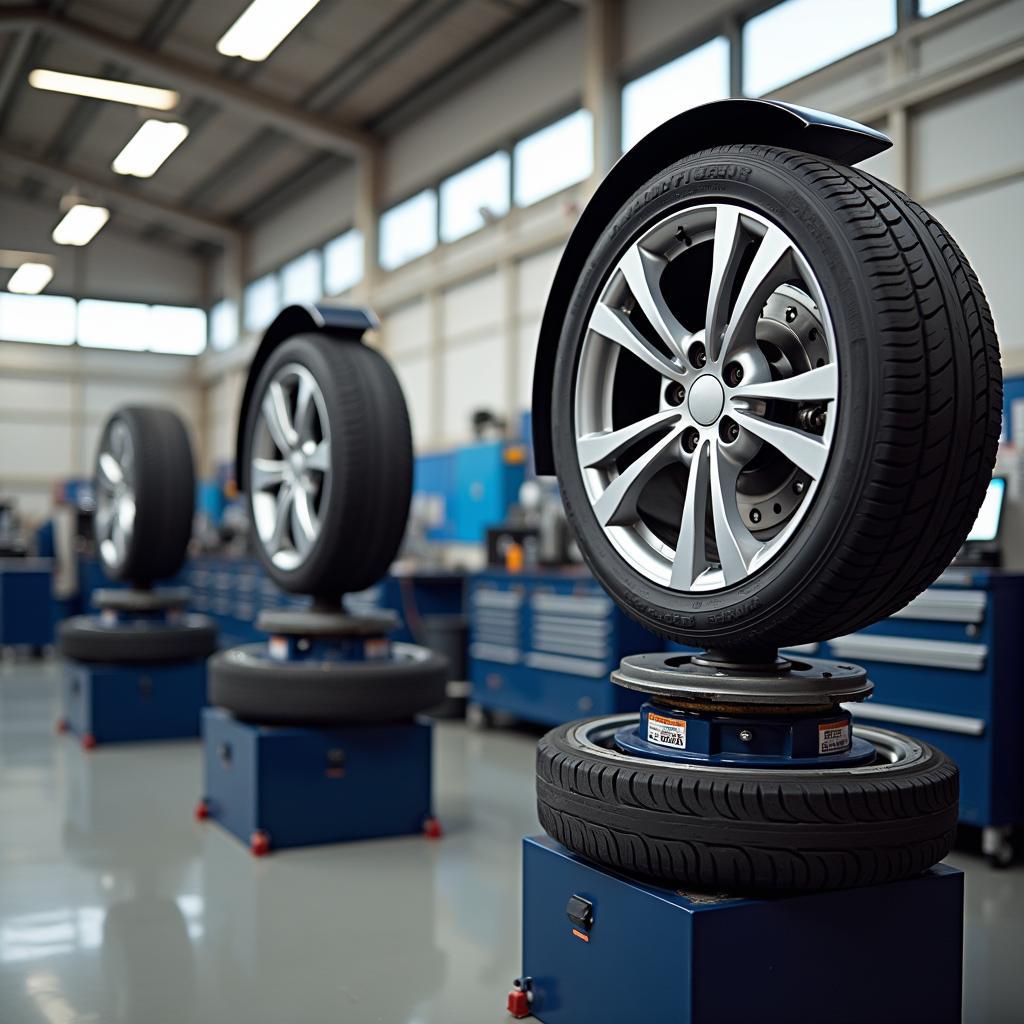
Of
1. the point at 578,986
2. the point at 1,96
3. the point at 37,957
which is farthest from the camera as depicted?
the point at 1,96

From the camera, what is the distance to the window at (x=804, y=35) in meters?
5.34

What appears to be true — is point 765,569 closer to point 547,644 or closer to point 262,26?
point 547,644

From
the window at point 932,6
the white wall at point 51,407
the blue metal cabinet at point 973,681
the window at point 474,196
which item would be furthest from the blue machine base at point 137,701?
the white wall at point 51,407

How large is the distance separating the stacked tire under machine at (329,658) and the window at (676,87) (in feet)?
11.3

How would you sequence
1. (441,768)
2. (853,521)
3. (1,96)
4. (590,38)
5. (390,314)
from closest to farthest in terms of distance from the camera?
(853,521)
(441,768)
(590,38)
(390,314)
(1,96)

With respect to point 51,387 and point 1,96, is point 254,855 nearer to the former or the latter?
point 1,96

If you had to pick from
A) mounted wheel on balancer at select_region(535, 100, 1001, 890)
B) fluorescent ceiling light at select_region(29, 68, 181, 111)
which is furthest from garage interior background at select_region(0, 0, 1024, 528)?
mounted wheel on balancer at select_region(535, 100, 1001, 890)

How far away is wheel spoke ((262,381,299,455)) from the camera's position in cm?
358

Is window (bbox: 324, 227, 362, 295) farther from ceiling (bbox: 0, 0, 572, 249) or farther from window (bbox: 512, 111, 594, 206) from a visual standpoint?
window (bbox: 512, 111, 594, 206)

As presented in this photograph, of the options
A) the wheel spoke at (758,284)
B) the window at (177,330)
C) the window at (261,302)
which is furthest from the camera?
the window at (177,330)

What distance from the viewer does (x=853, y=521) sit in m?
1.56

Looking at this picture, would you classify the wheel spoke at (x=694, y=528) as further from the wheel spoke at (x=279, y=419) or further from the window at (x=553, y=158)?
the window at (x=553, y=158)

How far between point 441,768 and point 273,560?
1424mm

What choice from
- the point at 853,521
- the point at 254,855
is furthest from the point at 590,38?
the point at 853,521
